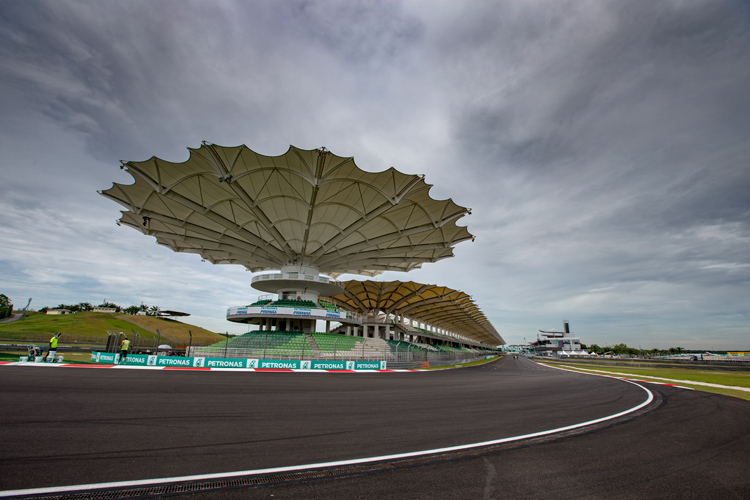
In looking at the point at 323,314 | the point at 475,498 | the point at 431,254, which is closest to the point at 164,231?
the point at 323,314

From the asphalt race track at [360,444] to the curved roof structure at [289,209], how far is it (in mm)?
17574

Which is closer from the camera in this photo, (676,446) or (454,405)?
(676,446)

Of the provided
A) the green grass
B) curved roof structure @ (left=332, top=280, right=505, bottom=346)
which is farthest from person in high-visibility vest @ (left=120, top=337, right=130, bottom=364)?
curved roof structure @ (left=332, top=280, right=505, bottom=346)

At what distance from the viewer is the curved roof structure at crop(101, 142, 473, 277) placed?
2389 cm

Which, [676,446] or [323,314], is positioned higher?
[323,314]

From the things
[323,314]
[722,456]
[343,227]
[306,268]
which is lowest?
[722,456]

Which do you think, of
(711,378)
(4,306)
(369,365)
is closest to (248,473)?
(369,365)

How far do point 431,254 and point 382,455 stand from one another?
36.2m

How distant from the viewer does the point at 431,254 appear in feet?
132

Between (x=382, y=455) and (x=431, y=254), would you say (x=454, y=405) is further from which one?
(x=431, y=254)

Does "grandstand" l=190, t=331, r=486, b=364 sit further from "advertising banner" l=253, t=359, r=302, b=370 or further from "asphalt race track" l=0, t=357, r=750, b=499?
"asphalt race track" l=0, t=357, r=750, b=499

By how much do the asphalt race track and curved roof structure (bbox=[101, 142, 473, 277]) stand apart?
1757cm

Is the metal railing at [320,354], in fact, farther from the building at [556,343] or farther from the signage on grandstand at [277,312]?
the building at [556,343]

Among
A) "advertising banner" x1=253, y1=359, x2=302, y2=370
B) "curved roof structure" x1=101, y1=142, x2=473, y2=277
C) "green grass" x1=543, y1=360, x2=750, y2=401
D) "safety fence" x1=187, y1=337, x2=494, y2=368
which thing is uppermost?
"curved roof structure" x1=101, y1=142, x2=473, y2=277
